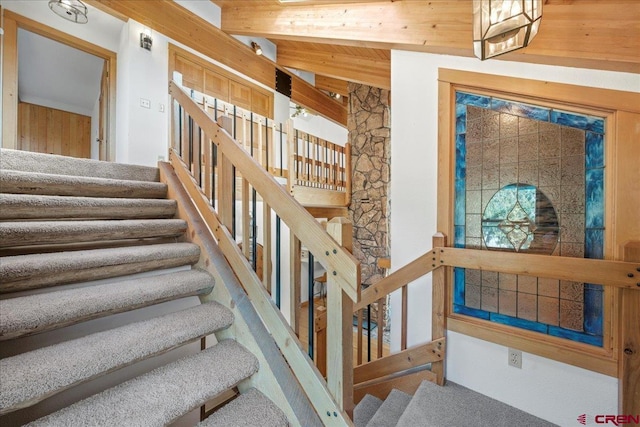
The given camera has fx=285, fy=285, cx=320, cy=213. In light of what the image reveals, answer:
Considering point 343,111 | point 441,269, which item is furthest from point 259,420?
point 343,111

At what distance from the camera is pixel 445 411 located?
186 centimetres

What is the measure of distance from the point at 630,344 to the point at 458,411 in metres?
1.03

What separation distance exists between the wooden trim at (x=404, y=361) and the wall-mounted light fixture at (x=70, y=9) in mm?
4602

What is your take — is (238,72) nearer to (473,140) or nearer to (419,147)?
(419,147)

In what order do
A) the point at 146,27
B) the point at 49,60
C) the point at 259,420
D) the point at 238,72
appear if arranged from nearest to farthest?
1. the point at 259,420
2. the point at 146,27
3. the point at 49,60
4. the point at 238,72

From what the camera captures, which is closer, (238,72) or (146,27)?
(146,27)

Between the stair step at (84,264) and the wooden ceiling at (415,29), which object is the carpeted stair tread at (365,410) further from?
the wooden ceiling at (415,29)

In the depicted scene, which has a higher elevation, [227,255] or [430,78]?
[430,78]

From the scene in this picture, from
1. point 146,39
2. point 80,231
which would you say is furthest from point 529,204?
point 146,39

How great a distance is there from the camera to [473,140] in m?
2.24

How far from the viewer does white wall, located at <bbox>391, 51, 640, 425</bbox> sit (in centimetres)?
175

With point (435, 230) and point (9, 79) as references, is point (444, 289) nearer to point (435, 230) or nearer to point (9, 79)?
point (435, 230)

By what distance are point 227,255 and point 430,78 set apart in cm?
220
